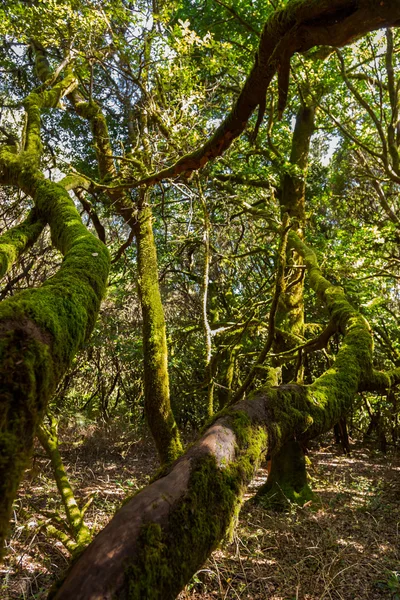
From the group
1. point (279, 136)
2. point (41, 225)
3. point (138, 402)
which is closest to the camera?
point (41, 225)

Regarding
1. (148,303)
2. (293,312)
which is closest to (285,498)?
(293,312)

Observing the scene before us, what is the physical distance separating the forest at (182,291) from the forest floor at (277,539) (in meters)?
0.07

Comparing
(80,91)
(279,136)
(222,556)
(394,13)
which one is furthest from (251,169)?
(222,556)

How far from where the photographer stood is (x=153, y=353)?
5.72 m

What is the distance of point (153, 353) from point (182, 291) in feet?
14.9

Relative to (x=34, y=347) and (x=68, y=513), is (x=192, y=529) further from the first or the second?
(x=68, y=513)

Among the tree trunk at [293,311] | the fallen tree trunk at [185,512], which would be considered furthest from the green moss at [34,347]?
the tree trunk at [293,311]

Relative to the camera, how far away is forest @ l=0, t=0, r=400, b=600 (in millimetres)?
1187

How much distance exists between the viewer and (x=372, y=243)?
7.25 m

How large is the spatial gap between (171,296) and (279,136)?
528cm

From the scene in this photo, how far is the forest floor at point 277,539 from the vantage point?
3701mm

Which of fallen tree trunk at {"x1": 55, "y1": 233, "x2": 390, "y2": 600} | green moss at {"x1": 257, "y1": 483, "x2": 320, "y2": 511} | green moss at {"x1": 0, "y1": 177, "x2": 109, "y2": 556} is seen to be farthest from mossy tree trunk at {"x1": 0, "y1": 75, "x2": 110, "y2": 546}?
green moss at {"x1": 257, "y1": 483, "x2": 320, "y2": 511}

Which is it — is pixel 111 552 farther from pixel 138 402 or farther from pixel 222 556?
pixel 138 402

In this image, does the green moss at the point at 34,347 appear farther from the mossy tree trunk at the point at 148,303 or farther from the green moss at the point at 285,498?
the green moss at the point at 285,498
